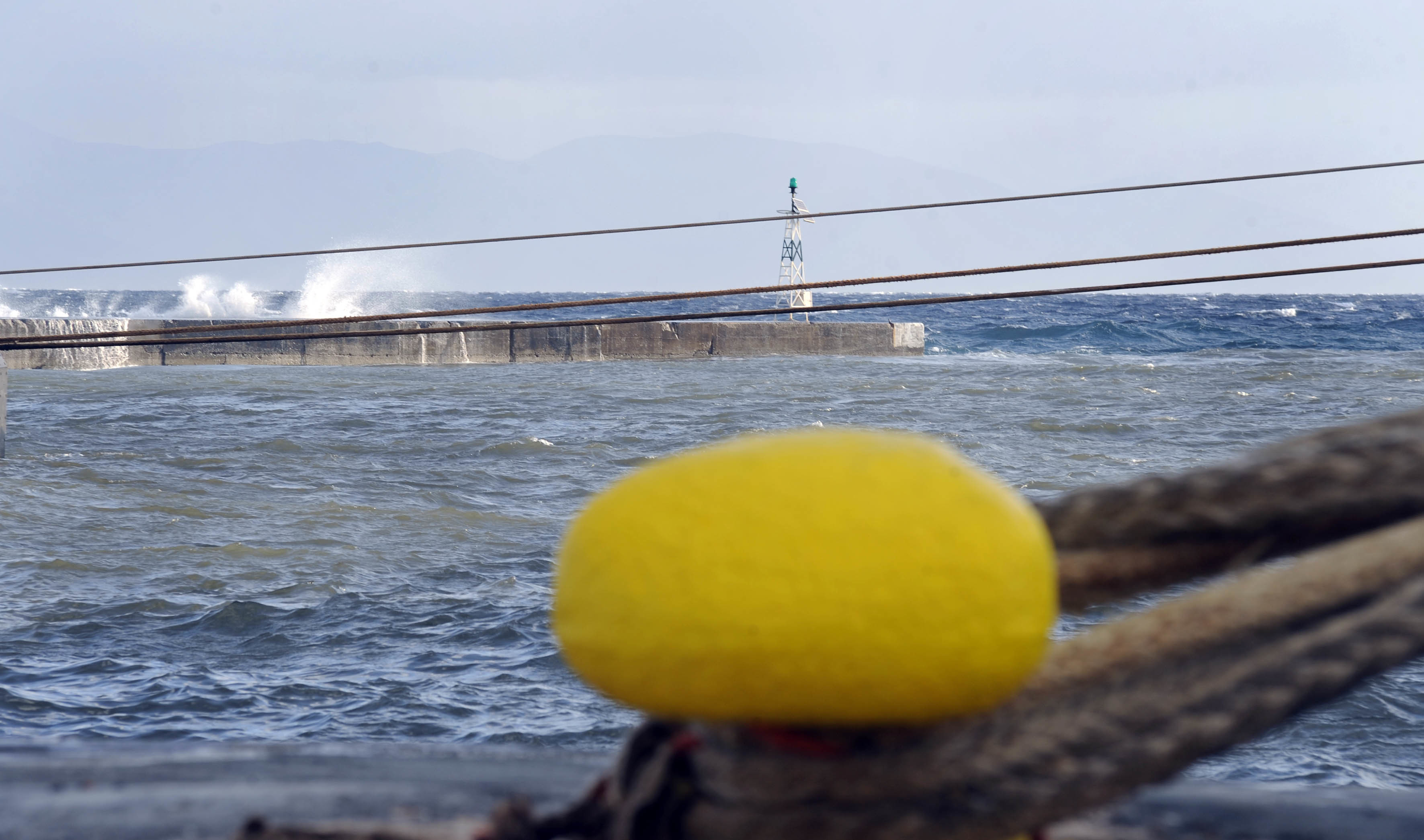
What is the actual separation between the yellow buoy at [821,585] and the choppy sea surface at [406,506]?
1428 mm

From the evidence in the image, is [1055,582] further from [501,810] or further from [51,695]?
[51,695]

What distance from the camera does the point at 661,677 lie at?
2.77ft

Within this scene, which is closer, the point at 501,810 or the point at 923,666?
the point at 923,666

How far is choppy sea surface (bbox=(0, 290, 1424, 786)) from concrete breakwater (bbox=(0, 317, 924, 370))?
3.14ft

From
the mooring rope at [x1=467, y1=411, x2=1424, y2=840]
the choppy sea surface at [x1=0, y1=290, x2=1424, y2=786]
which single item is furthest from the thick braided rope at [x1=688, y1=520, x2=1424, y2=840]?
the choppy sea surface at [x1=0, y1=290, x2=1424, y2=786]

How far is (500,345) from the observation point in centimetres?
2191

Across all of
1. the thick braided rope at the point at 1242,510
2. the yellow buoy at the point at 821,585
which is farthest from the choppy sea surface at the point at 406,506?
the yellow buoy at the point at 821,585

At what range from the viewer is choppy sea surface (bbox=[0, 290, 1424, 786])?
11.5ft

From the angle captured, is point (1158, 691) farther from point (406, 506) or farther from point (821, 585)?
point (406, 506)

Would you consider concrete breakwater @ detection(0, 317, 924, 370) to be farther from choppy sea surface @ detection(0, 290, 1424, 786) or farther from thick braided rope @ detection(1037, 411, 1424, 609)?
thick braided rope @ detection(1037, 411, 1424, 609)

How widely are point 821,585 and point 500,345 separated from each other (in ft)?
70.9

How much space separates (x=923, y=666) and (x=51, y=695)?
144 inches

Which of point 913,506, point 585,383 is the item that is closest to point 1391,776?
point 913,506

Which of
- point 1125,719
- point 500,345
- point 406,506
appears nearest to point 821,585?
point 1125,719
